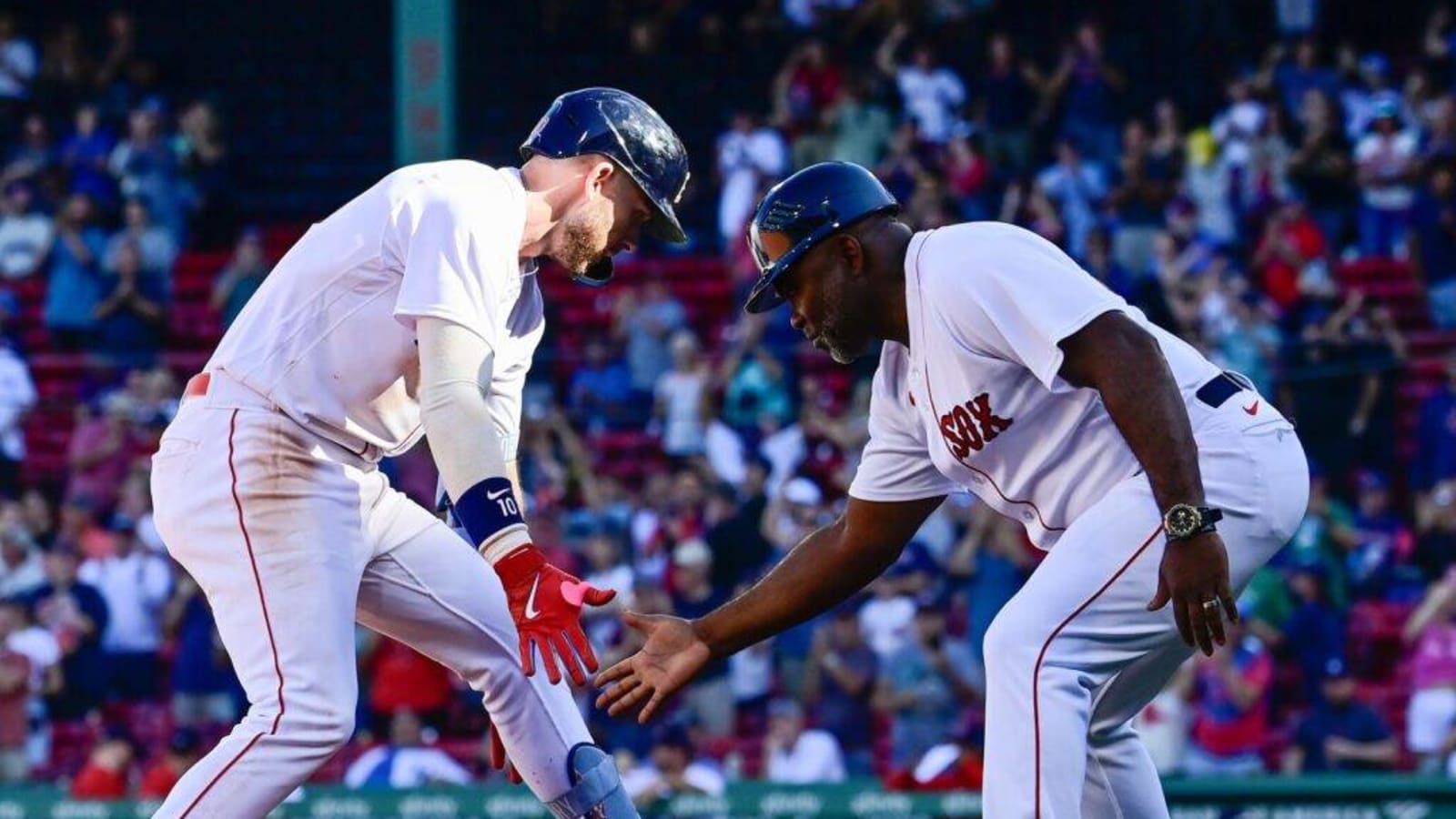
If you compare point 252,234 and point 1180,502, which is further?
point 252,234

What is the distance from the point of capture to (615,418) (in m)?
12.3

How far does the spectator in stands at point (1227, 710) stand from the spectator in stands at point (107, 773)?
521 centimetres

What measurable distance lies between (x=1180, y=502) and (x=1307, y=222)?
420 inches

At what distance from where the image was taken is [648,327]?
13.3 metres

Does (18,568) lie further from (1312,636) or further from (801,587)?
(801,587)

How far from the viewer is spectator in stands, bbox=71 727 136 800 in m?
10.8

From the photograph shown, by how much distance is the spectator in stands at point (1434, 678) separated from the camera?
1077cm

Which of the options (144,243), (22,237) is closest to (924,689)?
Result: (144,243)

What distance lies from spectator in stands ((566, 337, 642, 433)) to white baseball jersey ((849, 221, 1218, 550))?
729 cm

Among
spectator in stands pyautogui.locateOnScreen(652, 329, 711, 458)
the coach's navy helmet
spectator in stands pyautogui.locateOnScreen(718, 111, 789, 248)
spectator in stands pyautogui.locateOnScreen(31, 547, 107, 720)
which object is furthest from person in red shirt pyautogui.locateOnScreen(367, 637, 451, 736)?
the coach's navy helmet

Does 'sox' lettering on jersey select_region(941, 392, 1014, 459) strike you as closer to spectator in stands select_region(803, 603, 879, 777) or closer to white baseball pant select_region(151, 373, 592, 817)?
white baseball pant select_region(151, 373, 592, 817)

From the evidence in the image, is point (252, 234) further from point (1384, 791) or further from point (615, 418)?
point (1384, 791)

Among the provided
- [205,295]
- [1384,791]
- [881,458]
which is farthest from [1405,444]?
[205,295]

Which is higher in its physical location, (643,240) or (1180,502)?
(1180,502)
